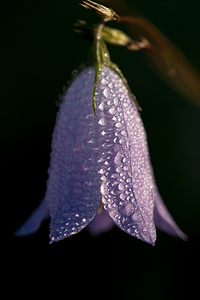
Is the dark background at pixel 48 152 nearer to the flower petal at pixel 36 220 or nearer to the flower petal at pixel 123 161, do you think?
the flower petal at pixel 36 220

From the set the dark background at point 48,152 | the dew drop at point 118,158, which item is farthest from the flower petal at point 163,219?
the dark background at point 48,152

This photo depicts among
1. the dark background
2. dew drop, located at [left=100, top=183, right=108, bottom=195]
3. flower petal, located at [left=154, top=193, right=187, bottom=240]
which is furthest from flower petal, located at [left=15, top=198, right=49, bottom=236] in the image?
the dark background

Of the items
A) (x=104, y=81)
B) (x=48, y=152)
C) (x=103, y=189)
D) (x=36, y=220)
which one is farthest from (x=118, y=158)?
(x=48, y=152)

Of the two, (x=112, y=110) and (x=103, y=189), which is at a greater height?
(x=112, y=110)

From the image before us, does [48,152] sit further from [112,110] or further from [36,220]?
[112,110]

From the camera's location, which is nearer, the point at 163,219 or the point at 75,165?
the point at 75,165

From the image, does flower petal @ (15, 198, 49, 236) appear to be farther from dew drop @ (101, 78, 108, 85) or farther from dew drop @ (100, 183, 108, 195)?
dew drop @ (101, 78, 108, 85)
